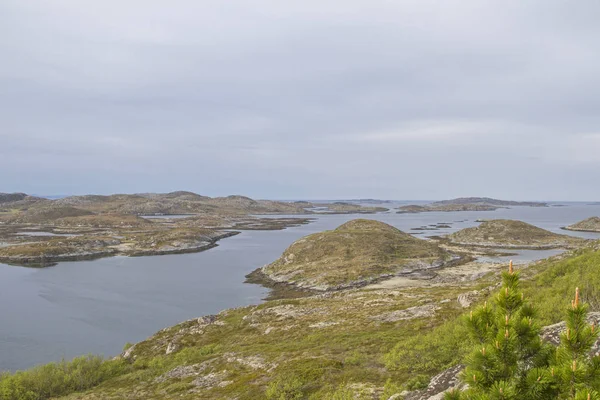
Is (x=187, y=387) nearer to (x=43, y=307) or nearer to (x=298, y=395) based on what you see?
(x=298, y=395)

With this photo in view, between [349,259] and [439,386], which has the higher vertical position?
[439,386]

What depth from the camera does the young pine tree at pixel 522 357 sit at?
6.59m

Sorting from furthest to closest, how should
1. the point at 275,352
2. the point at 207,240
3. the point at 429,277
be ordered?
the point at 207,240
the point at 429,277
the point at 275,352

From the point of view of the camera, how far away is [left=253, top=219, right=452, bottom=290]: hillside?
75688 millimetres

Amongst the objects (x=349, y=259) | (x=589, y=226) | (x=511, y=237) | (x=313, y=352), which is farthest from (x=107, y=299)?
(x=589, y=226)

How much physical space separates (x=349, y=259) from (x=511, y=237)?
268 feet

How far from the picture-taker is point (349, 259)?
3526 inches

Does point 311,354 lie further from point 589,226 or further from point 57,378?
point 589,226

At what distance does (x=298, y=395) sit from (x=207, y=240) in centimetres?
14243

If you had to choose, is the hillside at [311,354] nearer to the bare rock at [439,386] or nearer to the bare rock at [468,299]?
the bare rock at [439,386]

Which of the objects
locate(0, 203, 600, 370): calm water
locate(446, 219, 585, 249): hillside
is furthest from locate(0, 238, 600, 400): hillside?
locate(446, 219, 585, 249): hillside

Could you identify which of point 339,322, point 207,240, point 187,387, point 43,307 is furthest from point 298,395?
point 207,240

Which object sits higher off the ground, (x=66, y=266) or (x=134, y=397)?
(x=134, y=397)

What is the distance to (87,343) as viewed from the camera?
47.8m
